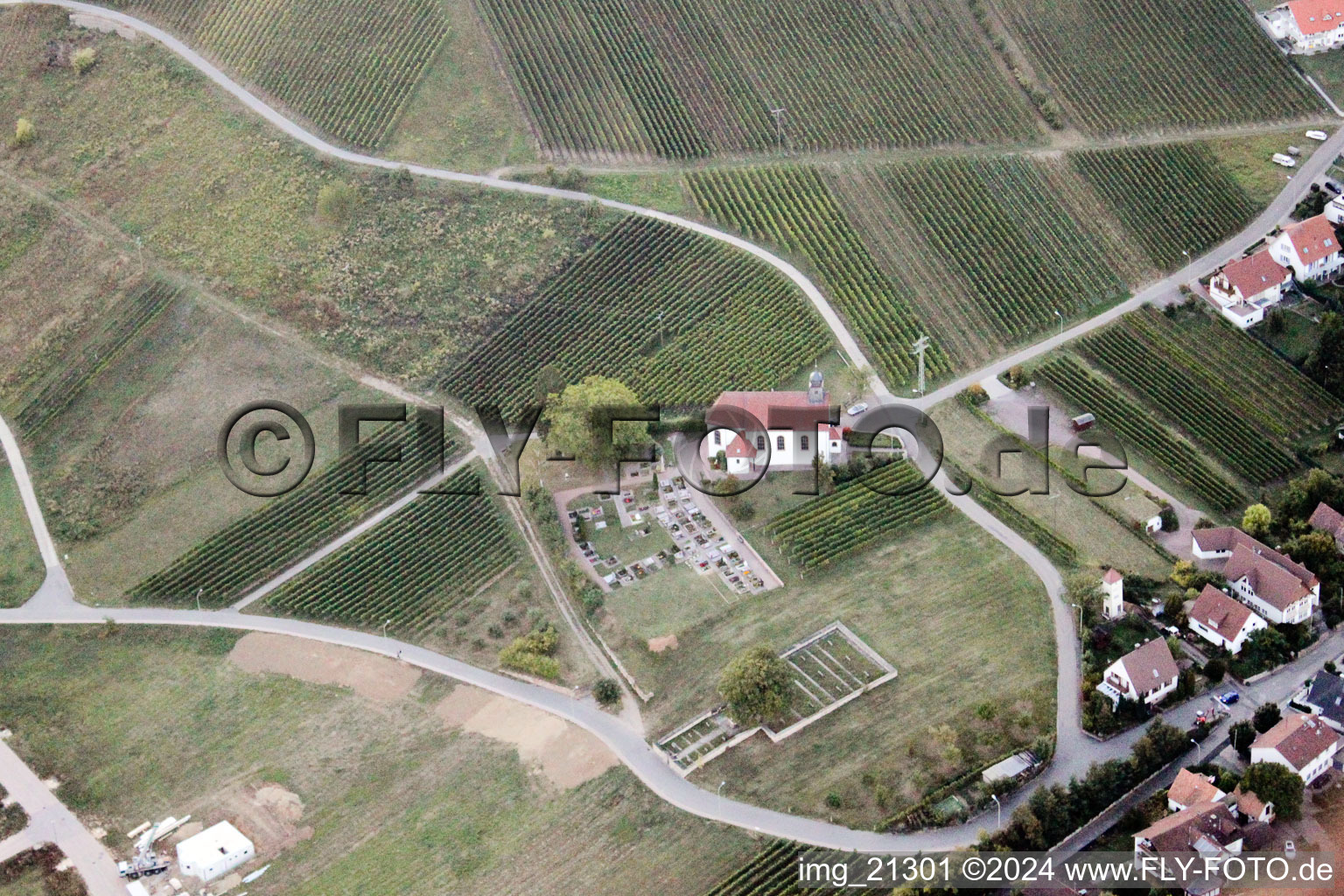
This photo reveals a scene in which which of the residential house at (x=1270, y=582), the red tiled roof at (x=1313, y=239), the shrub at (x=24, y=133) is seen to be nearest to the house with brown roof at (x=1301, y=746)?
the residential house at (x=1270, y=582)

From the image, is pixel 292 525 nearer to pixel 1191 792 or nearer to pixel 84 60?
pixel 84 60

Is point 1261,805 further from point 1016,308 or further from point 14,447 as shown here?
point 14,447

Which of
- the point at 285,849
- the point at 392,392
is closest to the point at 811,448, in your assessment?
the point at 392,392

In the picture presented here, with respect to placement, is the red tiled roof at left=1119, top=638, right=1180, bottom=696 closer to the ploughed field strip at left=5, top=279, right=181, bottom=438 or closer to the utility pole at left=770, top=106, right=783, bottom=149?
the utility pole at left=770, top=106, right=783, bottom=149

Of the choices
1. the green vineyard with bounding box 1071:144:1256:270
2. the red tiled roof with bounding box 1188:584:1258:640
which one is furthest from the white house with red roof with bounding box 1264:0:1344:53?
the red tiled roof with bounding box 1188:584:1258:640

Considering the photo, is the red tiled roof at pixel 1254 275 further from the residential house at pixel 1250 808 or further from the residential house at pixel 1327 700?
the residential house at pixel 1250 808

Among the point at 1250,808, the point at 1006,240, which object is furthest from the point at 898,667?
the point at 1006,240
